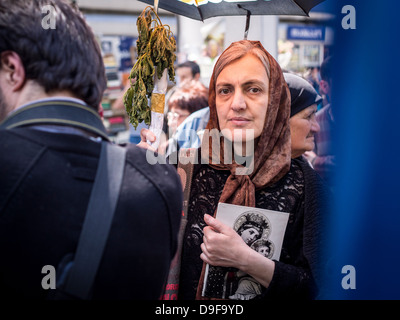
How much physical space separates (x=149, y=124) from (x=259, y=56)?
1.96ft

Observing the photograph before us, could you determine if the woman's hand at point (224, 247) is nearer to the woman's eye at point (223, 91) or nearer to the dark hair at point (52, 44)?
the woman's eye at point (223, 91)

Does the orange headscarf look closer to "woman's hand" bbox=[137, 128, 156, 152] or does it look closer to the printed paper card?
the printed paper card

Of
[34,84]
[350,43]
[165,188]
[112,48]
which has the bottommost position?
[165,188]

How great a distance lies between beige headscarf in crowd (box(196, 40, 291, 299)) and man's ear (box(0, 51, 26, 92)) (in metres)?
1.01

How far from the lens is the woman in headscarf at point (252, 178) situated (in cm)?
177

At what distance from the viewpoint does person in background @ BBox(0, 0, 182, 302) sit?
1.03 metres

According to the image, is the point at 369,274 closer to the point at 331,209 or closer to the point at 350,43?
the point at 331,209

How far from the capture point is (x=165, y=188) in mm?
1228

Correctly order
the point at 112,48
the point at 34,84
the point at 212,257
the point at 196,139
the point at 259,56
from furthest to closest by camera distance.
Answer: the point at 112,48
the point at 196,139
the point at 259,56
the point at 212,257
the point at 34,84

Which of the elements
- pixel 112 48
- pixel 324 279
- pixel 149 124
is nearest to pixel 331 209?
pixel 324 279

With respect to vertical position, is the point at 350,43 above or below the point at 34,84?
above

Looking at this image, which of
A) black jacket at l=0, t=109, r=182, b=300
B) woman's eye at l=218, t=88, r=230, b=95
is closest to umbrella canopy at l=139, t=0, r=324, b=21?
woman's eye at l=218, t=88, r=230, b=95

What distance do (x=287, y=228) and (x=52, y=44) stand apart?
3.99 feet

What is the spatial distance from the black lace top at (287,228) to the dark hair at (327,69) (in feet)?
1.50
